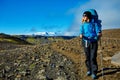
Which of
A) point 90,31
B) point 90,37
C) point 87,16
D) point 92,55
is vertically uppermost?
point 87,16

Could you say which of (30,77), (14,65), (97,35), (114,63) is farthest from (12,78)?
(114,63)

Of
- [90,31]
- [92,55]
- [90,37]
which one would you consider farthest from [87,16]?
[92,55]

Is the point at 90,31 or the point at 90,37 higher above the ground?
the point at 90,31

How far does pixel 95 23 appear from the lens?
15.4 metres

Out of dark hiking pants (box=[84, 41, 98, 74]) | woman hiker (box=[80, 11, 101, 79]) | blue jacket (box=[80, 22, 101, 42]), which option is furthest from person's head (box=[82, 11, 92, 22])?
dark hiking pants (box=[84, 41, 98, 74])

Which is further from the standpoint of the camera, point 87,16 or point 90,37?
point 90,37

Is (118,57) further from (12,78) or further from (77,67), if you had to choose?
(12,78)

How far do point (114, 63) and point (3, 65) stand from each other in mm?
7553

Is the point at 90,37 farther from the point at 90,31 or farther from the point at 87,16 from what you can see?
the point at 87,16

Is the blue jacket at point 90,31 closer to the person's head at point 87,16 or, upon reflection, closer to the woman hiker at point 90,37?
the woman hiker at point 90,37

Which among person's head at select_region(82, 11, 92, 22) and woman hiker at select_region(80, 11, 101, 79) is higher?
person's head at select_region(82, 11, 92, 22)

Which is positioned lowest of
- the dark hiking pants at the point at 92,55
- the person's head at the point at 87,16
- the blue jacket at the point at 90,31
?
the dark hiking pants at the point at 92,55

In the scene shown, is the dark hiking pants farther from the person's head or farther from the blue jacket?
the person's head

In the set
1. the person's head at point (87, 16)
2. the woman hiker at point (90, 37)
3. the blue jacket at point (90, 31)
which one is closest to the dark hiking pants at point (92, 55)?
the woman hiker at point (90, 37)
